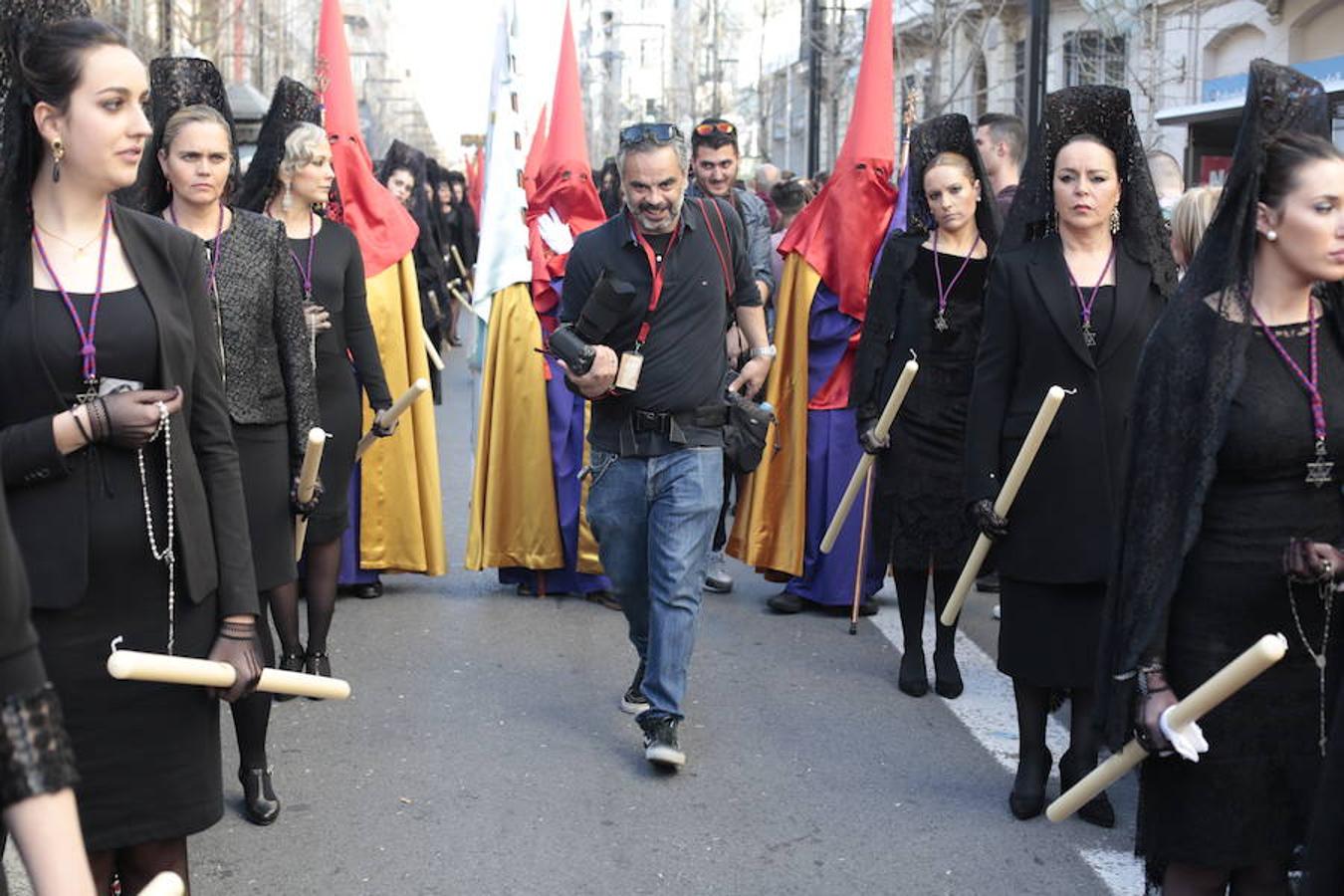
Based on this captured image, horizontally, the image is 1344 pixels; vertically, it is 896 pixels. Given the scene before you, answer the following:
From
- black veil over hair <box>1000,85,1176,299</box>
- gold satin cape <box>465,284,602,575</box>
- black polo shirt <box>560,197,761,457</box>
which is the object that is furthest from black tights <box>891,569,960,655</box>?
gold satin cape <box>465,284,602,575</box>

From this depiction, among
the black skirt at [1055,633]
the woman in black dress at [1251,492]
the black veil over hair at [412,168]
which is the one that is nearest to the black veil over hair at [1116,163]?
the black skirt at [1055,633]

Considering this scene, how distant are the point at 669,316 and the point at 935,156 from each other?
1.51 meters

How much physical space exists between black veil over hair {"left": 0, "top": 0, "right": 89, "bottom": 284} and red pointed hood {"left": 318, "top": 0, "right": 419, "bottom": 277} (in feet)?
13.9

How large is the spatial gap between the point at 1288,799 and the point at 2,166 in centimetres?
284

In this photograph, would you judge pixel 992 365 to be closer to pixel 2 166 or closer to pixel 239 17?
pixel 2 166

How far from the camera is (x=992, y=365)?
525 centimetres

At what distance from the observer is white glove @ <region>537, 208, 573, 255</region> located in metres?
8.12

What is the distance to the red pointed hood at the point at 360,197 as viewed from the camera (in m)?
7.69

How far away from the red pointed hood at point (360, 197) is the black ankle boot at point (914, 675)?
292 centimetres

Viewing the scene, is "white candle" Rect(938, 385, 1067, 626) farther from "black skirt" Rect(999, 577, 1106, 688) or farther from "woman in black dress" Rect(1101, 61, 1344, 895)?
"woman in black dress" Rect(1101, 61, 1344, 895)

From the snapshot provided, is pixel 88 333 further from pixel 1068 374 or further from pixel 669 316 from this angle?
pixel 1068 374

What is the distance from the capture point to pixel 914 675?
21.6 ft

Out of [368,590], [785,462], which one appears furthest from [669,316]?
[368,590]

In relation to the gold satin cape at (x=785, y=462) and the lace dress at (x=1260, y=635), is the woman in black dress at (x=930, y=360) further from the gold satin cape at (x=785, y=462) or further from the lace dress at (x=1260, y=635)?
the lace dress at (x=1260, y=635)
